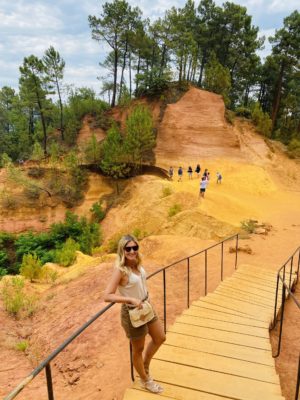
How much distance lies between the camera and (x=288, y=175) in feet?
93.2

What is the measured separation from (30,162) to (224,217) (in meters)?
22.9

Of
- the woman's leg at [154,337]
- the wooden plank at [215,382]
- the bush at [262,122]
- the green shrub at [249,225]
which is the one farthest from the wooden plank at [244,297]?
the bush at [262,122]

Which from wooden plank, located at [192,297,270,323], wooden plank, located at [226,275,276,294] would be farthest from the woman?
wooden plank, located at [226,275,276,294]

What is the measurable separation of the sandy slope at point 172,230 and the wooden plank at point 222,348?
1350 millimetres

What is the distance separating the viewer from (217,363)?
13.5 ft

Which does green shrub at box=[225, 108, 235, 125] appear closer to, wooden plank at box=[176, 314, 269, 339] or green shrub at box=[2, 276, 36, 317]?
green shrub at box=[2, 276, 36, 317]

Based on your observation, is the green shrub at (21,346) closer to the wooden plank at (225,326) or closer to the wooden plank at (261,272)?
the wooden plank at (225,326)

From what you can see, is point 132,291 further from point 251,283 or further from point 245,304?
point 251,283

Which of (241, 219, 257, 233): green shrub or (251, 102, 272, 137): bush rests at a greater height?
(251, 102, 272, 137): bush

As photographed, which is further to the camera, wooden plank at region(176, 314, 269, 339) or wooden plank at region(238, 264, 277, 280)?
wooden plank at region(238, 264, 277, 280)

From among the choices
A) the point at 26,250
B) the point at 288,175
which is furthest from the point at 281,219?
the point at 26,250

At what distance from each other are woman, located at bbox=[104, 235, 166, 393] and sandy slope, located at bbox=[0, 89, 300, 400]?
2.07m

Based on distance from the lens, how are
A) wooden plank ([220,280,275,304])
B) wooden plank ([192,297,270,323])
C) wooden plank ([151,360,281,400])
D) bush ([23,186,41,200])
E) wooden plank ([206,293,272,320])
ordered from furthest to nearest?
bush ([23,186,41,200])
wooden plank ([220,280,275,304])
wooden plank ([206,293,272,320])
wooden plank ([192,297,270,323])
wooden plank ([151,360,281,400])

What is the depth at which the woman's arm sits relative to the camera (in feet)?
9.98
